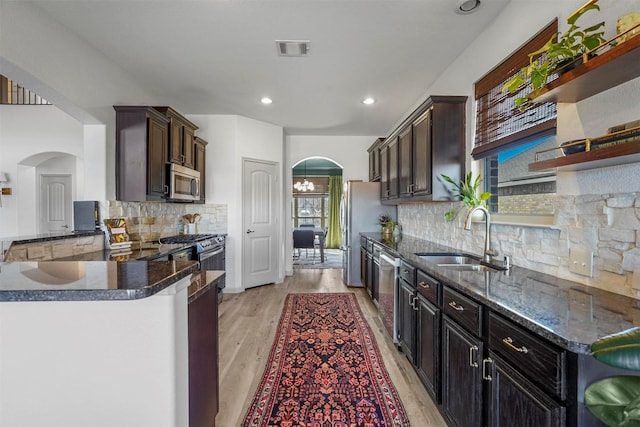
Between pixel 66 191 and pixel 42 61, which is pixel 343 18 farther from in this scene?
pixel 66 191

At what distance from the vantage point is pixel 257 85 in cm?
348

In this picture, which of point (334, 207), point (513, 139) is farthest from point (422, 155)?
point (334, 207)

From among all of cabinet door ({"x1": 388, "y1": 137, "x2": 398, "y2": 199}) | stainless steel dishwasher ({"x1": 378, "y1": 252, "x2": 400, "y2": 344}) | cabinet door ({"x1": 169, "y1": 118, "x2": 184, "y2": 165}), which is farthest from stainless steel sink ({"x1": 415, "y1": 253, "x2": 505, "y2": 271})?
cabinet door ({"x1": 169, "y1": 118, "x2": 184, "y2": 165})

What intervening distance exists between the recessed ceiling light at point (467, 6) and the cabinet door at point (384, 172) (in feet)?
6.62

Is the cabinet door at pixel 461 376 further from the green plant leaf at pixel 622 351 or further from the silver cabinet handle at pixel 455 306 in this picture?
the green plant leaf at pixel 622 351

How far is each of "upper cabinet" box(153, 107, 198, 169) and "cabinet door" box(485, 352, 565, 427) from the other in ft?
11.6

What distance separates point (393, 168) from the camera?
12.5ft

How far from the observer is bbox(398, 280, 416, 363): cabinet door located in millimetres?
2250

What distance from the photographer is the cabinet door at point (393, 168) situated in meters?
3.67

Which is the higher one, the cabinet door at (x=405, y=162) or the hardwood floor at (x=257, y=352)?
the cabinet door at (x=405, y=162)

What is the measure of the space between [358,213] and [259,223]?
5.30 ft

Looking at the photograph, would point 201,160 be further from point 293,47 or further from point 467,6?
point 467,6

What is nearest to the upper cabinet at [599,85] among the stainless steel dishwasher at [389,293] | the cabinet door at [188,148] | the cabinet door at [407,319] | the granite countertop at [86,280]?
the cabinet door at [407,319]

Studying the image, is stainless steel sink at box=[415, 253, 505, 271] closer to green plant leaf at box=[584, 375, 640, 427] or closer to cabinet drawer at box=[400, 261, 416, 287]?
cabinet drawer at box=[400, 261, 416, 287]
